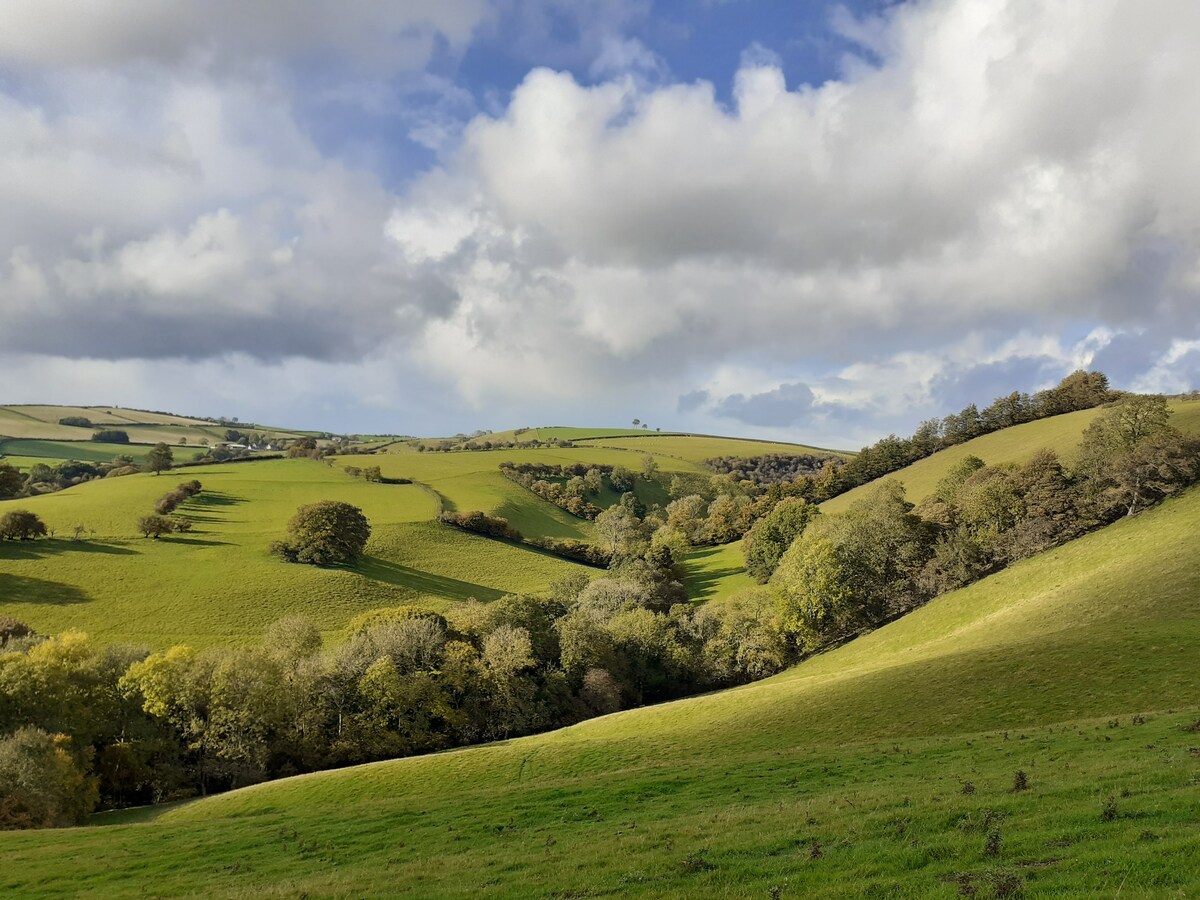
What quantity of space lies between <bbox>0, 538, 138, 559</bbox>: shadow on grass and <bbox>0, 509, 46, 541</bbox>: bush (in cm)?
118

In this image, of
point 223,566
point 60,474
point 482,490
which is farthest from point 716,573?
point 60,474

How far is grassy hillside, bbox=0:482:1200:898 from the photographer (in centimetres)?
1309

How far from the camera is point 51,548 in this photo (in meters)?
94.2

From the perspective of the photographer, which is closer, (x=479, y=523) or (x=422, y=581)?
(x=422, y=581)

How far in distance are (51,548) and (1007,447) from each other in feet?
492

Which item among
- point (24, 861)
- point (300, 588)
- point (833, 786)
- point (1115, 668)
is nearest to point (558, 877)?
point (833, 786)

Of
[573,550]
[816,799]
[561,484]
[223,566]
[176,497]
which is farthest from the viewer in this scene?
[561,484]

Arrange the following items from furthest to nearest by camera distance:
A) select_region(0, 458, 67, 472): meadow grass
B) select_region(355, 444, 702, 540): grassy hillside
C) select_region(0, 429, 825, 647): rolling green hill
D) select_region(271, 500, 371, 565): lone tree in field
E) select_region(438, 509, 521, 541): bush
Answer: select_region(0, 458, 67, 472): meadow grass < select_region(355, 444, 702, 540): grassy hillside < select_region(438, 509, 521, 541): bush < select_region(271, 500, 371, 565): lone tree in field < select_region(0, 429, 825, 647): rolling green hill

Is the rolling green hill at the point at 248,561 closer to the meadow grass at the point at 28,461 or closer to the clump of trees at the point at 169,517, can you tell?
the clump of trees at the point at 169,517

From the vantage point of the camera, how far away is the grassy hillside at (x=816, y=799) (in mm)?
13086

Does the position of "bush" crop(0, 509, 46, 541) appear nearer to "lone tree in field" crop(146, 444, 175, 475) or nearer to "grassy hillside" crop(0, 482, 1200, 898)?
"lone tree in field" crop(146, 444, 175, 475)

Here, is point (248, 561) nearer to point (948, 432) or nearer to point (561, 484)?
point (561, 484)

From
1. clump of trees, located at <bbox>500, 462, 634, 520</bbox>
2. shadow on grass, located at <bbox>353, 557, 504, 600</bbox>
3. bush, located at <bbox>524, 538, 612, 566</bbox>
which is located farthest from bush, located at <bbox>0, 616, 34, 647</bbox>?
clump of trees, located at <bbox>500, 462, 634, 520</bbox>

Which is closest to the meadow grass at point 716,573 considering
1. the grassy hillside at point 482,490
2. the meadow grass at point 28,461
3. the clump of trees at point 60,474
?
the grassy hillside at point 482,490
